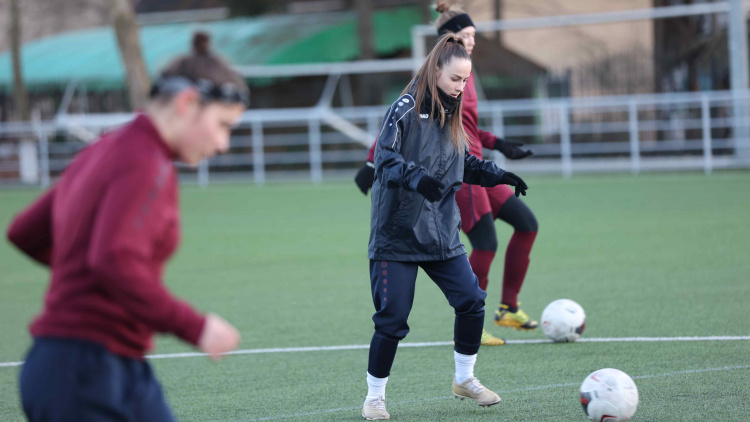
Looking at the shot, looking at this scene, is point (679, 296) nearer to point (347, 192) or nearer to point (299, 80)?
point (347, 192)

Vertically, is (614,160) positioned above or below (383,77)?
below

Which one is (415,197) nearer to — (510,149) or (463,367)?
(463,367)

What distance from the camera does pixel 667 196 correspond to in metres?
15.8

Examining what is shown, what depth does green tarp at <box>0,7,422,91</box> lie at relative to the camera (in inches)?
1074

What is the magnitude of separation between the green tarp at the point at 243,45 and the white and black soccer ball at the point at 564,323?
2159 centimetres

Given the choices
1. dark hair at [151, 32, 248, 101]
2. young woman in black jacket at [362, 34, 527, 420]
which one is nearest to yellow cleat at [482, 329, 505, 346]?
young woman in black jacket at [362, 34, 527, 420]

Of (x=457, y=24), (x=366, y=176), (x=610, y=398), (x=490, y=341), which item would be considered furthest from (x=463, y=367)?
(x=457, y=24)

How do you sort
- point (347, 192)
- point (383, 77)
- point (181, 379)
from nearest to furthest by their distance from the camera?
1. point (181, 379)
2. point (347, 192)
3. point (383, 77)

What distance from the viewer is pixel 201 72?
2438 millimetres

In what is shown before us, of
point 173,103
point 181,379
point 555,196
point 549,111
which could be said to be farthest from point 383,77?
point 173,103

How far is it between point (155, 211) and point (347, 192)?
1784 cm

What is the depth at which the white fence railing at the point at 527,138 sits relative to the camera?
824 inches

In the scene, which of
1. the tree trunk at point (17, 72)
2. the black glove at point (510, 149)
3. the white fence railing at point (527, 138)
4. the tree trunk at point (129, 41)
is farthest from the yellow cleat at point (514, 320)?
the tree trunk at point (17, 72)

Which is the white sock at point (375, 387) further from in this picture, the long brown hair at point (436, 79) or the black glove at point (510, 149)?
the black glove at point (510, 149)
